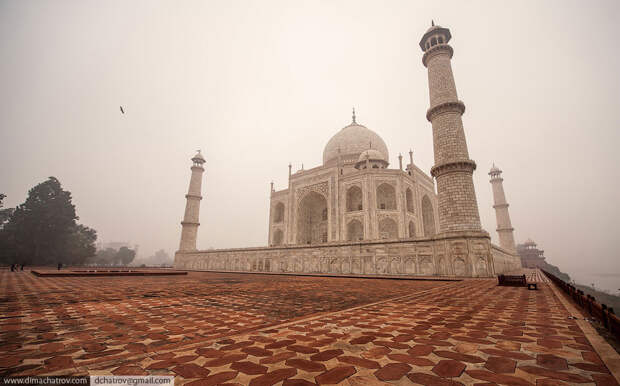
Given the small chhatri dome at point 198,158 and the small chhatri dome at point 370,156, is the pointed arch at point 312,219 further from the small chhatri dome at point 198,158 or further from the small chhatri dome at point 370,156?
the small chhatri dome at point 198,158

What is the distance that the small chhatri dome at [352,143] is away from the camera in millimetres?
27359

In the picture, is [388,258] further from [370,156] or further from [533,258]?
[533,258]

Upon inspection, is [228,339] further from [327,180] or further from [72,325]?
[327,180]

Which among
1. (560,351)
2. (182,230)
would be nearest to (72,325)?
(560,351)

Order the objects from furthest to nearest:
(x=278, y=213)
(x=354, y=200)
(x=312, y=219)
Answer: (x=278, y=213) < (x=312, y=219) < (x=354, y=200)

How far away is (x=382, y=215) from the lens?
2053cm

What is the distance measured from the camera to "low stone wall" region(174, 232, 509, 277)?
10.9 meters

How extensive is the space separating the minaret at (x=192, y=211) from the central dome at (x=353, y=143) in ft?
46.2

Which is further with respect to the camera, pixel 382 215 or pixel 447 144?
pixel 382 215

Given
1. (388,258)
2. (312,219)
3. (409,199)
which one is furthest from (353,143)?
(388,258)

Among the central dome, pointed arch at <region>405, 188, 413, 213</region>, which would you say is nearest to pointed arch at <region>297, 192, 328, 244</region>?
the central dome

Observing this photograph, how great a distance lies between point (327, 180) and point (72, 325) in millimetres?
21385

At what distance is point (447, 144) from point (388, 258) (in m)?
6.16

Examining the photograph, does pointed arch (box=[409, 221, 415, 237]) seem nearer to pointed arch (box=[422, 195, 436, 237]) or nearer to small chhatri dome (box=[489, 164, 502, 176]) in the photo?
pointed arch (box=[422, 195, 436, 237])
